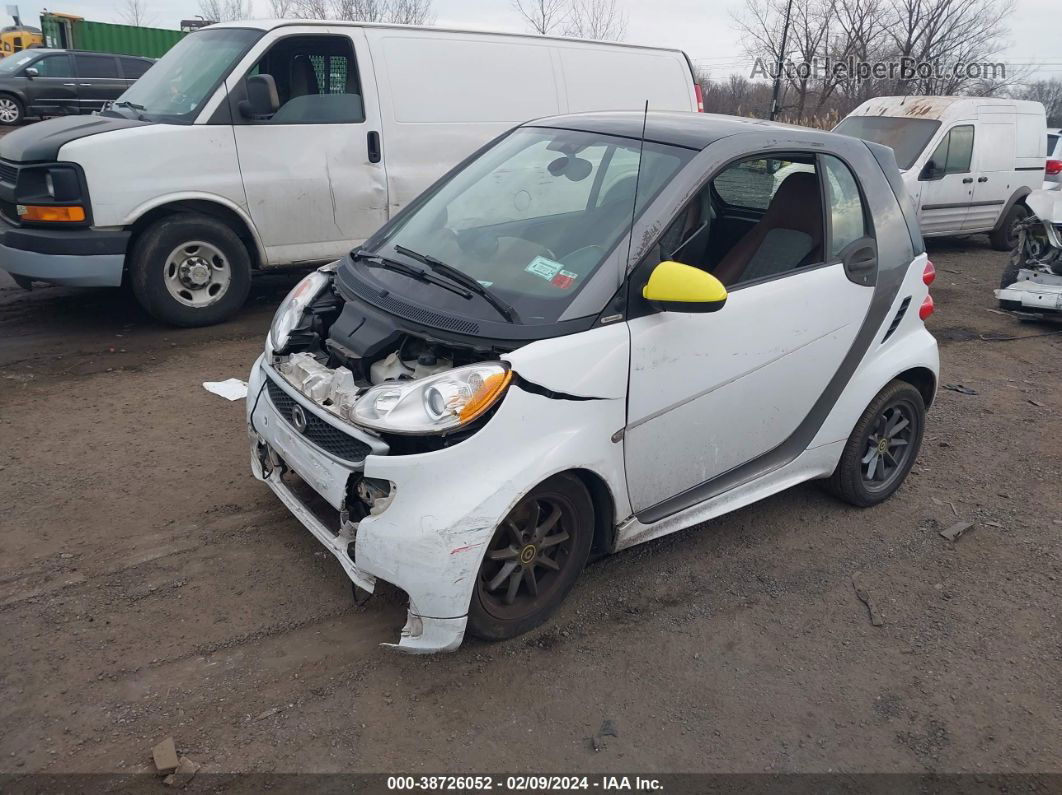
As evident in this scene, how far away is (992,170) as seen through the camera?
440 inches

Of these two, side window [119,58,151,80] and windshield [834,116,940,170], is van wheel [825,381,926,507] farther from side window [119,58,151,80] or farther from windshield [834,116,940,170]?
side window [119,58,151,80]

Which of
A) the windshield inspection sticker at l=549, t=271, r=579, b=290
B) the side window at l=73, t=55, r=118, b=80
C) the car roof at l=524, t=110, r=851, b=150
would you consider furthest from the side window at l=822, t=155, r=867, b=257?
the side window at l=73, t=55, r=118, b=80

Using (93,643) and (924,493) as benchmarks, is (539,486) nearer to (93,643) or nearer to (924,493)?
(93,643)

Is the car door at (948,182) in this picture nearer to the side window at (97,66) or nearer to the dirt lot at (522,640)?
the dirt lot at (522,640)

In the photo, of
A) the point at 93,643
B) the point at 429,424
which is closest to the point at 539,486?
the point at 429,424

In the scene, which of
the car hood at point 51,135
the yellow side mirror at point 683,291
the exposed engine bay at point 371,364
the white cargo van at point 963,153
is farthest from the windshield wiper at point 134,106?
the white cargo van at point 963,153

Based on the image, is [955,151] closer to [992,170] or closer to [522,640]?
[992,170]

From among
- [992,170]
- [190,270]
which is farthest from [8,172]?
[992,170]

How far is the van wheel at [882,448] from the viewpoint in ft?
13.5

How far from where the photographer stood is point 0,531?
3.64 meters

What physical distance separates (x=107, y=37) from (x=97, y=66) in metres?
11.4

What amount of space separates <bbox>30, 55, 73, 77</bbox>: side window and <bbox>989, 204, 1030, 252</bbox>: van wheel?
19.5m

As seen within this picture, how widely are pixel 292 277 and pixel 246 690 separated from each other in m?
6.00

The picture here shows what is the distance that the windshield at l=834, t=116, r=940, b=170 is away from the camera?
34.4 feet
